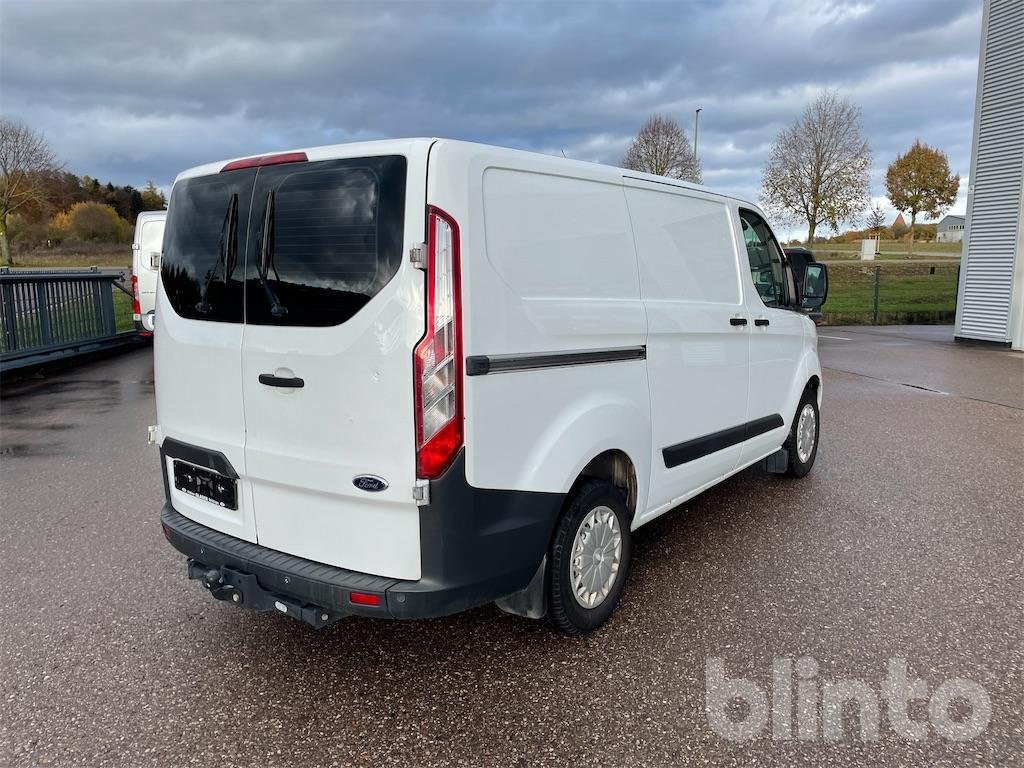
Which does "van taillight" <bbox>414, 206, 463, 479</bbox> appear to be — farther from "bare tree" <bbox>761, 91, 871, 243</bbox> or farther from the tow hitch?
"bare tree" <bbox>761, 91, 871, 243</bbox>

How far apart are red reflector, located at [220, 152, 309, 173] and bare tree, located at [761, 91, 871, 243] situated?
37.9 metres

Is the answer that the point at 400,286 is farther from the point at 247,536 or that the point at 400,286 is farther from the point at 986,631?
the point at 986,631

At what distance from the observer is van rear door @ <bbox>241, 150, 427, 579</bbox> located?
101 inches

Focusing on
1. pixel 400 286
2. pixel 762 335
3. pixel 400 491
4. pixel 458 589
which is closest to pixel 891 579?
pixel 762 335

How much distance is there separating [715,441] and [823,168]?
3681 centimetres

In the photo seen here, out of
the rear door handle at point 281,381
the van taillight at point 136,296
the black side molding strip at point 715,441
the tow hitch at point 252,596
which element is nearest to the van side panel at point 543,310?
the black side molding strip at point 715,441

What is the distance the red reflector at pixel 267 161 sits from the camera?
289 cm

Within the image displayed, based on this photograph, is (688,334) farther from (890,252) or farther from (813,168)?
(890,252)

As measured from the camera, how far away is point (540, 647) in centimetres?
326

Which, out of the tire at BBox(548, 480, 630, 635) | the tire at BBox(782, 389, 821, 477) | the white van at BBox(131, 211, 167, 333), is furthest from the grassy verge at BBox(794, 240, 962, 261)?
the tire at BBox(548, 480, 630, 635)

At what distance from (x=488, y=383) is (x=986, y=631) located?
254 cm

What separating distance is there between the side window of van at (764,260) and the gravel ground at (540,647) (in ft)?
4.72

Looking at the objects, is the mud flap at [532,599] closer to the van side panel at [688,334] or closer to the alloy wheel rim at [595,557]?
the alloy wheel rim at [595,557]

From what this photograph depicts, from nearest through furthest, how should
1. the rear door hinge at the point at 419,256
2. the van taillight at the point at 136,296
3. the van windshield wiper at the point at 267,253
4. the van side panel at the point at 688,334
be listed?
the rear door hinge at the point at 419,256 → the van windshield wiper at the point at 267,253 → the van side panel at the point at 688,334 → the van taillight at the point at 136,296
